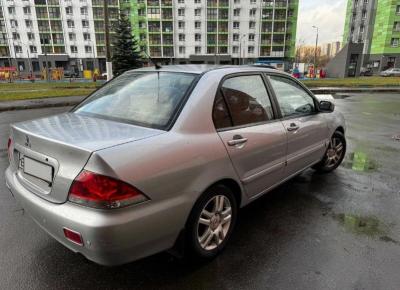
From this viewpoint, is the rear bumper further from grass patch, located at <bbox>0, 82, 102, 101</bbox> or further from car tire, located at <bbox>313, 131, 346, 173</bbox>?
grass patch, located at <bbox>0, 82, 102, 101</bbox>

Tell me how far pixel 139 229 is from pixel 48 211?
2.23 ft

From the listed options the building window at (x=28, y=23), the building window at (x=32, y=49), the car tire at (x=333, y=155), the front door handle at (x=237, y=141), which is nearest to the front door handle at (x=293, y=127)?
the front door handle at (x=237, y=141)

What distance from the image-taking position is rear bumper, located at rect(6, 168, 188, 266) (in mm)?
1987

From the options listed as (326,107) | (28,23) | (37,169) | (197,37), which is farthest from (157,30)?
(37,169)

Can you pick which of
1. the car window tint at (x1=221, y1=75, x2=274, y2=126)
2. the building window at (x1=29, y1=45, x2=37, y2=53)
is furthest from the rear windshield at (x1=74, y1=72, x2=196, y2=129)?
the building window at (x1=29, y1=45, x2=37, y2=53)

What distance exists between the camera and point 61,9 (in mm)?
63562

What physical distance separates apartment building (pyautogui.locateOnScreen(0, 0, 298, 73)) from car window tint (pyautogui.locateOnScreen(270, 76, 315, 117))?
62840 millimetres

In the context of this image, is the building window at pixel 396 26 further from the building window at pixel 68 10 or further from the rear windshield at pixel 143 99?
the rear windshield at pixel 143 99

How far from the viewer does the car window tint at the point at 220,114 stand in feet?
8.86

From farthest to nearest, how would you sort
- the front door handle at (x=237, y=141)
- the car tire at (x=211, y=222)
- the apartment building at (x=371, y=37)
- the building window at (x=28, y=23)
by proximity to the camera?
the building window at (x=28, y=23) < the apartment building at (x=371, y=37) < the front door handle at (x=237, y=141) < the car tire at (x=211, y=222)

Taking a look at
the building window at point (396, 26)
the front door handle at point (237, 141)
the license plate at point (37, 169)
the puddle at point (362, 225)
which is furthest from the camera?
the building window at point (396, 26)

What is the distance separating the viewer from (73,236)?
2080 mm

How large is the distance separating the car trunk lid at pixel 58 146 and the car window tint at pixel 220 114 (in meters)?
0.57

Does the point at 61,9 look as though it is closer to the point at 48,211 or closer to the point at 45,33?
the point at 45,33
